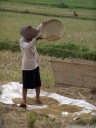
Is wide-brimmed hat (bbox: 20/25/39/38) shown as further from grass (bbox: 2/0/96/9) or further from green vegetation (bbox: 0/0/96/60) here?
grass (bbox: 2/0/96/9)

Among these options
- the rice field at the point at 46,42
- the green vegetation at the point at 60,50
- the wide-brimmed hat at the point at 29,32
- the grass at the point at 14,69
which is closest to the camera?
the rice field at the point at 46,42

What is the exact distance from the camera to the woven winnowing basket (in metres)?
7.11

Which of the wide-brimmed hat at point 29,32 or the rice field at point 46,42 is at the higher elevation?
the wide-brimmed hat at point 29,32

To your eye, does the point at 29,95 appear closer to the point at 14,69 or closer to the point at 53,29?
the point at 53,29

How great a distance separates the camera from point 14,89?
24.0 feet

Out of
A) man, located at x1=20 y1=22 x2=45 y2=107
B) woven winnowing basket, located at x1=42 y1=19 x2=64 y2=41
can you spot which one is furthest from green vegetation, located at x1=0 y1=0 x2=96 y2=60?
man, located at x1=20 y1=22 x2=45 y2=107

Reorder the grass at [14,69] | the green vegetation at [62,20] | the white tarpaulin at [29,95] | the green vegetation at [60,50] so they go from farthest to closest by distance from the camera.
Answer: the green vegetation at [62,20] < the green vegetation at [60,50] < the grass at [14,69] < the white tarpaulin at [29,95]

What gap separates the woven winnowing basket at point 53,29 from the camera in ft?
23.3

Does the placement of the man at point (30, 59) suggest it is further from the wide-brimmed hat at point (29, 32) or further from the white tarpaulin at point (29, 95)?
the white tarpaulin at point (29, 95)

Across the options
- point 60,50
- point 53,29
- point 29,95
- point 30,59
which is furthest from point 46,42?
point 30,59

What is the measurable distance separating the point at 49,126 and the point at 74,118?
0.46m


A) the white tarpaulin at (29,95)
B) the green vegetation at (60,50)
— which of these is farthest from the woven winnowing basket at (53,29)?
the green vegetation at (60,50)

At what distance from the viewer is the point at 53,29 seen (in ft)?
24.1

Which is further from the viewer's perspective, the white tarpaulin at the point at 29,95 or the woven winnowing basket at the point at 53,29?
the woven winnowing basket at the point at 53,29
